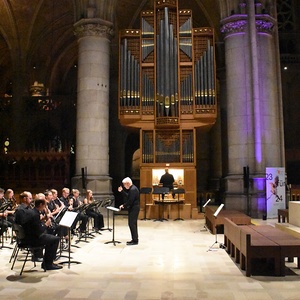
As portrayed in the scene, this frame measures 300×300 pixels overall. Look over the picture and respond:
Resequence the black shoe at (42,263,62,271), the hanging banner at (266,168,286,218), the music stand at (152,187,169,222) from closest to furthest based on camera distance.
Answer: the black shoe at (42,263,62,271) → the music stand at (152,187,169,222) → the hanging banner at (266,168,286,218)

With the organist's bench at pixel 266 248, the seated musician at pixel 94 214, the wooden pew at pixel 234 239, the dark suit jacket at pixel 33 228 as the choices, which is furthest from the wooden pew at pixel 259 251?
the seated musician at pixel 94 214

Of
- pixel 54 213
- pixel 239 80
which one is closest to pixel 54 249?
pixel 54 213

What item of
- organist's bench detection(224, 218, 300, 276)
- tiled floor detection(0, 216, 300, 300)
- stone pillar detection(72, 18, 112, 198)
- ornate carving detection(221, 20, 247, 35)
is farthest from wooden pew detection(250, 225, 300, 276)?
ornate carving detection(221, 20, 247, 35)

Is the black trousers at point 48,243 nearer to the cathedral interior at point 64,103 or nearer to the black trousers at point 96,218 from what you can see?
the black trousers at point 96,218

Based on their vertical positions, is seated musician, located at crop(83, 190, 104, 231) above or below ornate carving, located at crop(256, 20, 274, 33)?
below

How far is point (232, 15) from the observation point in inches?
637

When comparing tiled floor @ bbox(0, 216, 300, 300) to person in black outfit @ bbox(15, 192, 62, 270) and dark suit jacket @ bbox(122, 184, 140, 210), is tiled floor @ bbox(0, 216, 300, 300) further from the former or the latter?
dark suit jacket @ bbox(122, 184, 140, 210)

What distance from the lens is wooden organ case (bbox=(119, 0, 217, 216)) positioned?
52.0 ft

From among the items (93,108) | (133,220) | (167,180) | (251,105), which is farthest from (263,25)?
(133,220)

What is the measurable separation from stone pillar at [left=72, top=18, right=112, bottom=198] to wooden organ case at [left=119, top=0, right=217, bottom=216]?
848 millimetres

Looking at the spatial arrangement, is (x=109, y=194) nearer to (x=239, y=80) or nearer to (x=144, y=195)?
(x=144, y=195)

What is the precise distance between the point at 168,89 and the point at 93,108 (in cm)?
315

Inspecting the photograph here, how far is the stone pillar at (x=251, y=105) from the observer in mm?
15352

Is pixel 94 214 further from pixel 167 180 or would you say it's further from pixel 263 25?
pixel 263 25
